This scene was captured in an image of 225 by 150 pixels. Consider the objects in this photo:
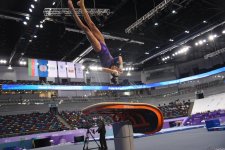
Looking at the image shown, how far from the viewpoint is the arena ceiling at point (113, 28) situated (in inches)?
594

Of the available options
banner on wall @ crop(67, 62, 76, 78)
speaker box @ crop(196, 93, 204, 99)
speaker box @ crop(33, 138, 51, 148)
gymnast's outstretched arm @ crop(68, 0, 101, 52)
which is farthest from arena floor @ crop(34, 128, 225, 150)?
speaker box @ crop(196, 93, 204, 99)

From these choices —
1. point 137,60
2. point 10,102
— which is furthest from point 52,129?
point 137,60

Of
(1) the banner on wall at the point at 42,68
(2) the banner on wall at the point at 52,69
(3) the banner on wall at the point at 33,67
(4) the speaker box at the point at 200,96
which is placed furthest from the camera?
(4) the speaker box at the point at 200,96

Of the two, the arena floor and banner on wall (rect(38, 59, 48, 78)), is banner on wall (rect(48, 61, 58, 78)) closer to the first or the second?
banner on wall (rect(38, 59, 48, 78))

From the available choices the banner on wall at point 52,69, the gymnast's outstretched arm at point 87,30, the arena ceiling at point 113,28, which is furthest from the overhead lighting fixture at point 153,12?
the gymnast's outstretched arm at point 87,30

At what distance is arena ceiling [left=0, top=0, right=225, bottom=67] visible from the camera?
1509cm

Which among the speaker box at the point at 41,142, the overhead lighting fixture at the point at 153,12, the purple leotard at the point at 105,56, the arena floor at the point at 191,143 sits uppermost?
the overhead lighting fixture at the point at 153,12

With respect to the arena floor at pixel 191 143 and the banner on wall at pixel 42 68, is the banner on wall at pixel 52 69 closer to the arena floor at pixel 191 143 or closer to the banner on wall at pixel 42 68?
the banner on wall at pixel 42 68

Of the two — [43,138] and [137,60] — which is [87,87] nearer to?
[137,60]

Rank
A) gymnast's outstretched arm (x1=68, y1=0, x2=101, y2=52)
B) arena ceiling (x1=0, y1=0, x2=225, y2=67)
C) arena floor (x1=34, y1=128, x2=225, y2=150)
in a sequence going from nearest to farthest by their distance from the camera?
gymnast's outstretched arm (x1=68, y1=0, x2=101, y2=52), arena floor (x1=34, y1=128, x2=225, y2=150), arena ceiling (x1=0, y1=0, x2=225, y2=67)

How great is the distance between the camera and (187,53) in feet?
108

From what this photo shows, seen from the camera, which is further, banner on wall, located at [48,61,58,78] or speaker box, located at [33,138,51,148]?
banner on wall, located at [48,61,58,78]

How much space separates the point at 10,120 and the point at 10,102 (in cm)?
347

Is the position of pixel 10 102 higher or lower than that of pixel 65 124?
higher
